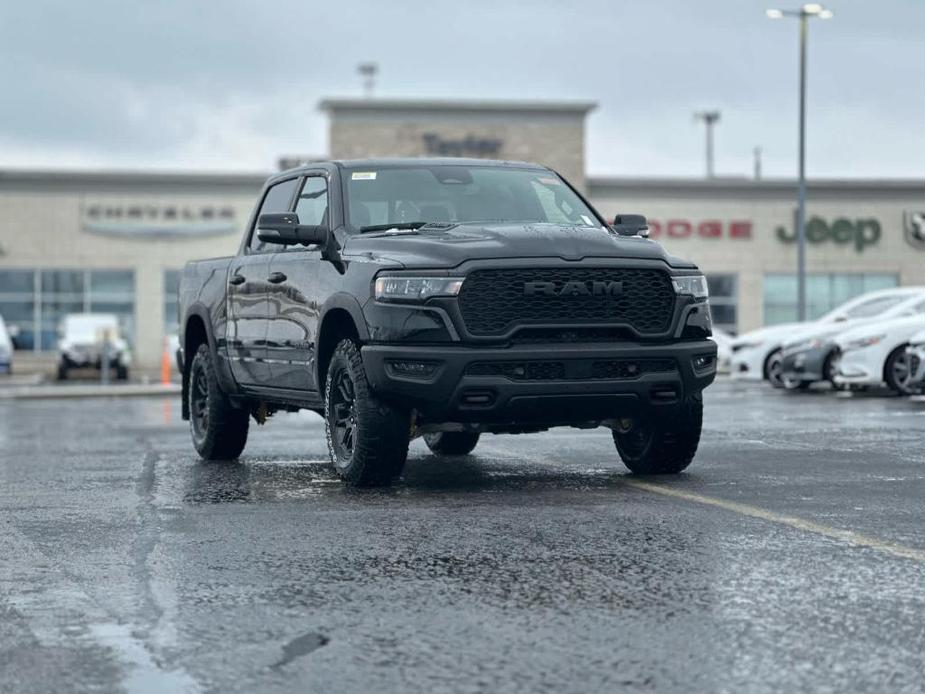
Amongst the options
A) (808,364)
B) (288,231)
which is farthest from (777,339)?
(288,231)

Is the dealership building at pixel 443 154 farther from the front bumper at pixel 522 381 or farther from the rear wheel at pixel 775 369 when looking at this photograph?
the front bumper at pixel 522 381

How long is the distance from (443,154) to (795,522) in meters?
48.9

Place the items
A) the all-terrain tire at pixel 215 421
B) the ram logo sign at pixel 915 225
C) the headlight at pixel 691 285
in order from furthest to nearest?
1. the ram logo sign at pixel 915 225
2. the all-terrain tire at pixel 215 421
3. the headlight at pixel 691 285

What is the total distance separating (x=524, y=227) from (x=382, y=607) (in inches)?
171

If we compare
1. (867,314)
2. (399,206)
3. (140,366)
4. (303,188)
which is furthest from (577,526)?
(140,366)

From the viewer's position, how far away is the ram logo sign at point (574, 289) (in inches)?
369

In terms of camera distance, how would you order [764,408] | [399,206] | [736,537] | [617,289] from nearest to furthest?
[736,537]
[617,289]
[399,206]
[764,408]

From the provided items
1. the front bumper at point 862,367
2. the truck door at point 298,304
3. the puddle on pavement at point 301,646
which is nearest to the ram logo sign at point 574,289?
the truck door at point 298,304

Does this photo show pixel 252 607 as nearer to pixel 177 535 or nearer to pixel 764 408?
pixel 177 535

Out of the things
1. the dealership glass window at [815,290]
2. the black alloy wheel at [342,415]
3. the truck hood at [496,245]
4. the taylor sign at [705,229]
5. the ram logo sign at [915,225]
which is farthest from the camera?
the ram logo sign at [915,225]

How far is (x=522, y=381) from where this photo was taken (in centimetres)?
937

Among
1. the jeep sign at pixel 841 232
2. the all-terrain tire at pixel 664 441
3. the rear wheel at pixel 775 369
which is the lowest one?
the rear wheel at pixel 775 369

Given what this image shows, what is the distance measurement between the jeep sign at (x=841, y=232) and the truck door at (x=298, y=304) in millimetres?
46447

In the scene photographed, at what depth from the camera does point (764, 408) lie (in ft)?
62.8
